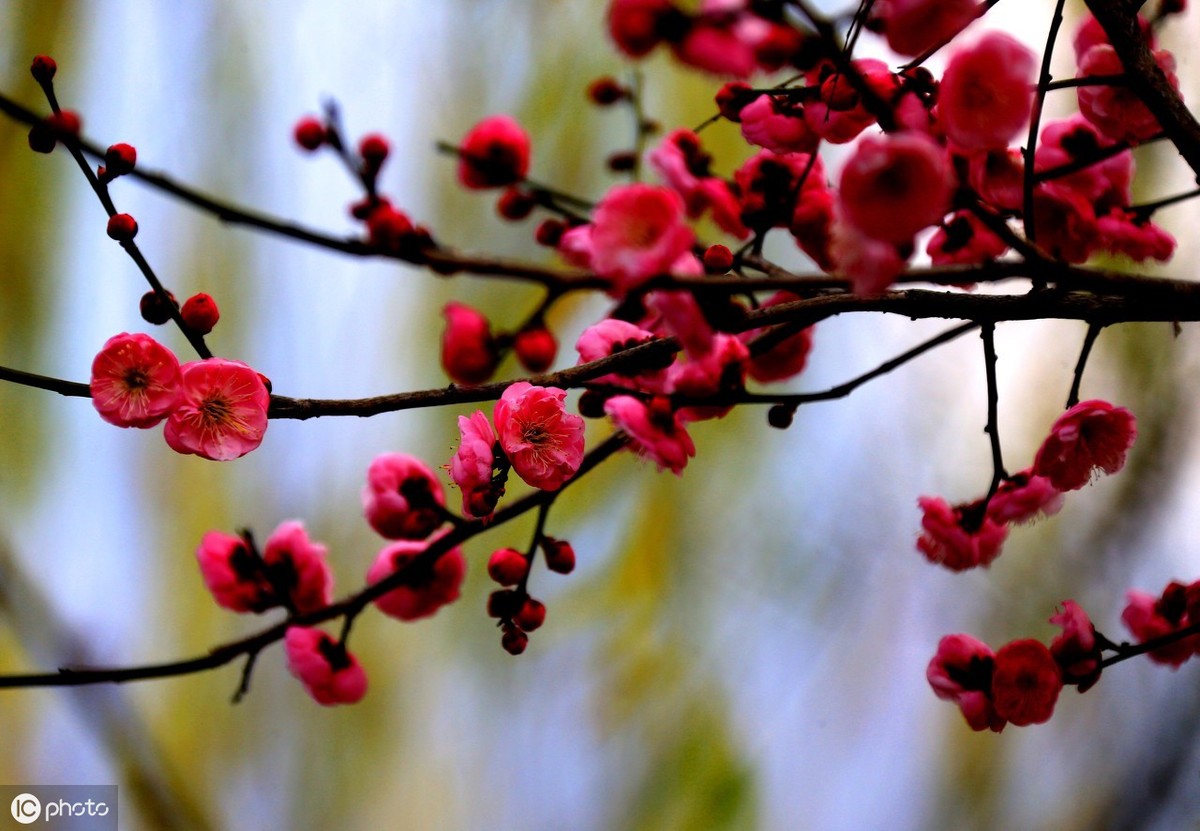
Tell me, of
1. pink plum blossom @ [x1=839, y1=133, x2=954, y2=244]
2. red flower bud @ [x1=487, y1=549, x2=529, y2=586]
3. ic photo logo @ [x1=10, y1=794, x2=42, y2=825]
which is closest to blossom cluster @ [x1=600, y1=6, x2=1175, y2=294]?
pink plum blossom @ [x1=839, y1=133, x2=954, y2=244]

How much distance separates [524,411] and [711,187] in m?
0.24

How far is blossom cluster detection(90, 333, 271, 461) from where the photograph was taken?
1.52 ft

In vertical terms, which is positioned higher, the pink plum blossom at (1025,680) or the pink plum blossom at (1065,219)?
the pink plum blossom at (1065,219)

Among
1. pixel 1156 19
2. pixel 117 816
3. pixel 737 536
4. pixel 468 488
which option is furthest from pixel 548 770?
pixel 1156 19

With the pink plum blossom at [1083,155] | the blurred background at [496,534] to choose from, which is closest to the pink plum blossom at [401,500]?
the pink plum blossom at [1083,155]

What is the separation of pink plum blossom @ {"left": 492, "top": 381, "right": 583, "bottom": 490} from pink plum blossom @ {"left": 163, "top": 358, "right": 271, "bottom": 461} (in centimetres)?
13

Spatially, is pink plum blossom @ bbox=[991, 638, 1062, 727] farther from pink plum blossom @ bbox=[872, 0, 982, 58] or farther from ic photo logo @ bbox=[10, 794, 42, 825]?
ic photo logo @ bbox=[10, 794, 42, 825]

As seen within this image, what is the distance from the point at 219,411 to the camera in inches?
18.9

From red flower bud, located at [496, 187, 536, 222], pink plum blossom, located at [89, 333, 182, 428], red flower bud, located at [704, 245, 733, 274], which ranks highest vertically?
red flower bud, located at [496, 187, 536, 222]

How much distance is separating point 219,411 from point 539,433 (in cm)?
17

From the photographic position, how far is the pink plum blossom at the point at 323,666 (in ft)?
2.09

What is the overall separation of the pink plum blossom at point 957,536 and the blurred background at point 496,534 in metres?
0.52

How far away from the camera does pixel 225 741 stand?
1151mm

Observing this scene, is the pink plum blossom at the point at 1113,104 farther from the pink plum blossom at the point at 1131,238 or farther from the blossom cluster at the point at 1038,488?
the blossom cluster at the point at 1038,488
